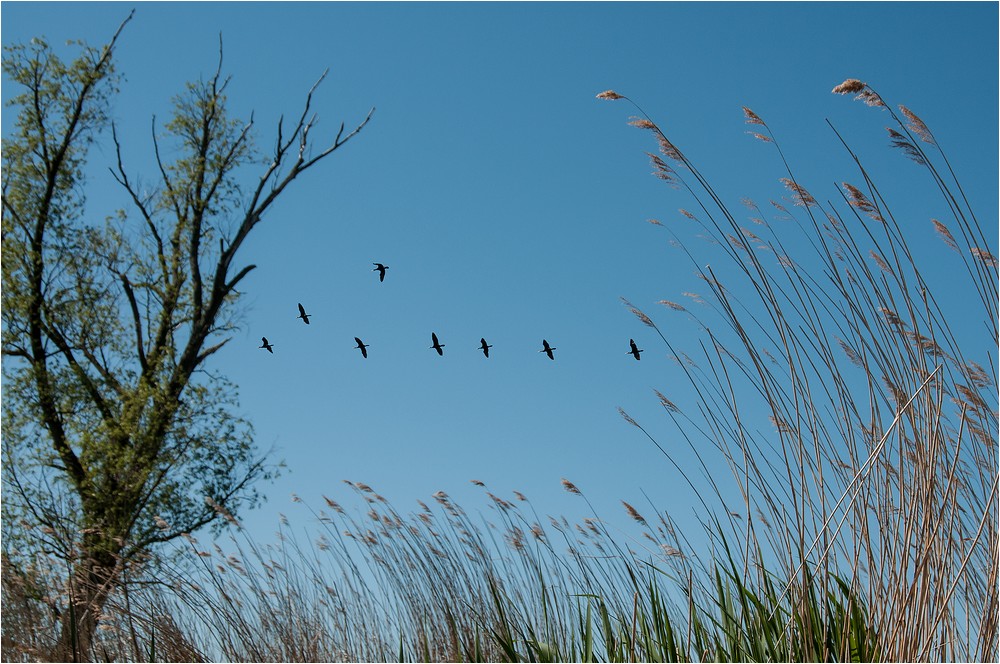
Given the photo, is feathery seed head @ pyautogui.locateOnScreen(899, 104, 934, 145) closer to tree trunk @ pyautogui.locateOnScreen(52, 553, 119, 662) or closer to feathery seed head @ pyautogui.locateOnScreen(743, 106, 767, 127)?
feathery seed head @ pyautogui.locateOnScreen(743, 106, 767, 127)

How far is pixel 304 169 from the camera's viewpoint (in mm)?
8953

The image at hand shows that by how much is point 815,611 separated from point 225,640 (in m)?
2.00

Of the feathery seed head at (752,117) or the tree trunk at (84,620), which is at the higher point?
the feathery seed head at (752,117)

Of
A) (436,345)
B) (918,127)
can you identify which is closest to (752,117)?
(918,127)

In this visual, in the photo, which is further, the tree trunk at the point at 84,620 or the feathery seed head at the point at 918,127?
the tree trunk at the point at 84,620

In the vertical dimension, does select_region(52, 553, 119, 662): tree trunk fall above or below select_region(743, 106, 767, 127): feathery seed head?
below

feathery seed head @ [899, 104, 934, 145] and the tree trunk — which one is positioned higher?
feathery seed head @ [899, 104, 934, 145]

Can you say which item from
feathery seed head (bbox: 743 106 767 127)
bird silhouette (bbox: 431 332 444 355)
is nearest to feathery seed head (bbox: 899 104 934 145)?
feathery seed head (bbox: 743 106 767 127)

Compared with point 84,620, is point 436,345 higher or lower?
higher

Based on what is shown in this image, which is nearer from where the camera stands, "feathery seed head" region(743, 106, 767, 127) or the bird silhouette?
"feathery seed head" region(743, 106, 767, 127)

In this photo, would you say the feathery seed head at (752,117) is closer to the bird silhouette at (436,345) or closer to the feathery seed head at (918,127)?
the feathery seed head at (918,127)

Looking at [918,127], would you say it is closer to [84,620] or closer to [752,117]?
[752,117]

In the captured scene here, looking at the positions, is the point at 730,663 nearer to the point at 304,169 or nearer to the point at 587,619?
the point at 587,619

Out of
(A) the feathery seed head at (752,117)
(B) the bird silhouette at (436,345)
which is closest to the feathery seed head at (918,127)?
(A) the feathery seed head at (752,117)
